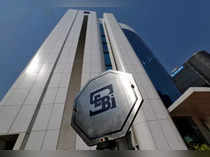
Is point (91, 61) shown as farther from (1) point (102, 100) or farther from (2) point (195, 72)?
(2) point (195, 72)

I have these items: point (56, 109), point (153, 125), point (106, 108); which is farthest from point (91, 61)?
point (106, 108)

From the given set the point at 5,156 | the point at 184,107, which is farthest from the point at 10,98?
the point at 184,107

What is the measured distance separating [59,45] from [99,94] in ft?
25.1

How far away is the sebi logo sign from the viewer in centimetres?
148

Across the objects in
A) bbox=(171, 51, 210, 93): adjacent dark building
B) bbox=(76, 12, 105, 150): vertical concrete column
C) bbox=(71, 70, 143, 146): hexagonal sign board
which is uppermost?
bbox=(171, 51, 210, 93): adjacent dark building

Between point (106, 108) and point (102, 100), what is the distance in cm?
15

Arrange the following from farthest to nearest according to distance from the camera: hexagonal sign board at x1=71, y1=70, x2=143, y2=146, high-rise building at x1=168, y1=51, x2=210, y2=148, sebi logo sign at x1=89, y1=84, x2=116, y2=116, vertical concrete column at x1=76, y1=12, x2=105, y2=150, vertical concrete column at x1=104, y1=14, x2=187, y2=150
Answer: vertical concrete column at x1=76, y1=12, x2=105, y2=150
high-rise building at x1=168, y1=51, x2=210, y2=148
vertical concrete column at x1=104, y1=14, x2=187, y2=150
sebi logo sign at x1=89, y1=84, x2=116, y2=116
hexagonal sign board at x1=71, y1=70, x2=143, y2=146

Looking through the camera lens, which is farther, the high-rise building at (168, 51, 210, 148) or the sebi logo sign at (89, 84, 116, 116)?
the high-rise building at (168, 51, 210, 148)

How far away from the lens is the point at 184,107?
503 centimetres

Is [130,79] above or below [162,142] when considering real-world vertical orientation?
above

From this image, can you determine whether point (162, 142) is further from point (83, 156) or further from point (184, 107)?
point (83, 156)

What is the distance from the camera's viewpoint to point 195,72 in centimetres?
3438

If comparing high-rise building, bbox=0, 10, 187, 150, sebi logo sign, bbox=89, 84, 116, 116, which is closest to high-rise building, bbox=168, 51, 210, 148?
high-rise building, bbox=0, 10, 187, 150

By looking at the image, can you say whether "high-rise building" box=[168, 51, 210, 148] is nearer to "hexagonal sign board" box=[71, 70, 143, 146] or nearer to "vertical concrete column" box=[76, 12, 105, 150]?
"hexagonal sign board" box=[71, 70, 143, 146]
